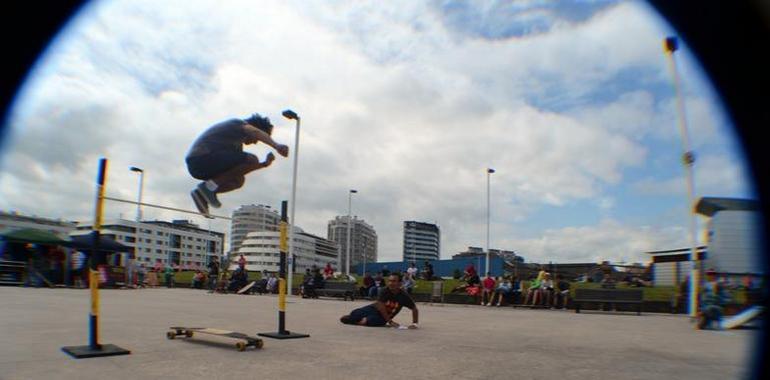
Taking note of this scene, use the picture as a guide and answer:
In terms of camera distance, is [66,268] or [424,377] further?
[66,268]

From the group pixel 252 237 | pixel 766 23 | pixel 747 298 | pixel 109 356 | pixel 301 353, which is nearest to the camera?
pixel 766 23

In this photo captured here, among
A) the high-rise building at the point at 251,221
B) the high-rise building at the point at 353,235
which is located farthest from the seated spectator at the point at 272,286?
the high-rise building at the point at 353,235

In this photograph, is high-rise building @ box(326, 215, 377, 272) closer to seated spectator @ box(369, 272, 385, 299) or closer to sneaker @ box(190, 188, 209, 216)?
seated spectator @ box(369, 272, 385, 299)

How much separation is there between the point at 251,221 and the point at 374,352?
7.29m

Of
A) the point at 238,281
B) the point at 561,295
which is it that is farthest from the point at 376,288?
the point at 238,281

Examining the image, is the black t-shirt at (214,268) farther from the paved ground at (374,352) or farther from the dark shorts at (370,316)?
the dark shorts at (370,316)

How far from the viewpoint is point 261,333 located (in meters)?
9.19

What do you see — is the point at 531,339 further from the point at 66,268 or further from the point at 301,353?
the point at 66,268

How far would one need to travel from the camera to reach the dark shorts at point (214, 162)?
870 cm

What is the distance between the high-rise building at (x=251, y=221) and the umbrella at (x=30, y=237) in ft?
41.6

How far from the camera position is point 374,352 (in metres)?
7.29

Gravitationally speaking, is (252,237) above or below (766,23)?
below

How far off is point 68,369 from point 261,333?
3839 millimetres

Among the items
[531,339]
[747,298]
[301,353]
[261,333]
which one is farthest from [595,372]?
[747,298]
